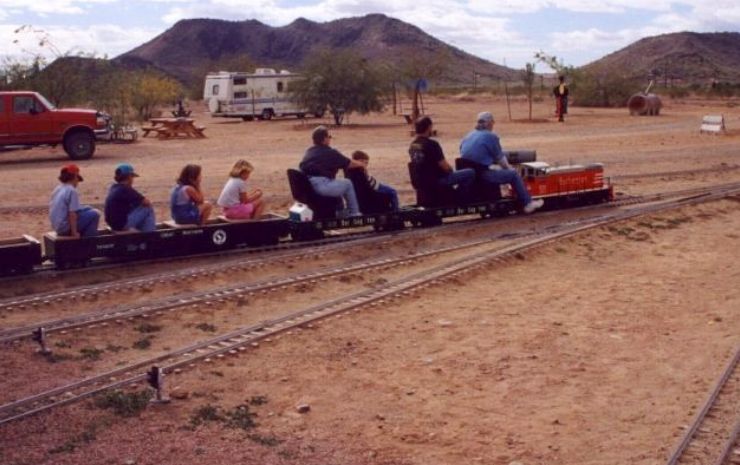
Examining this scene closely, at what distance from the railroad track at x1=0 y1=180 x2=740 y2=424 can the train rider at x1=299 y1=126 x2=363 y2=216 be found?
205 centimetres

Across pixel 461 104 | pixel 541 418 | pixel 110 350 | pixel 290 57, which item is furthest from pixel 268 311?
pixel 290 57

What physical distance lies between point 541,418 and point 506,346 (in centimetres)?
180

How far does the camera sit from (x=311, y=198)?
13414 mm

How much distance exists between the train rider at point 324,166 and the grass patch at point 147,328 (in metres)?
4.43

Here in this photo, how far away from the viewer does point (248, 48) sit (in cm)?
13850

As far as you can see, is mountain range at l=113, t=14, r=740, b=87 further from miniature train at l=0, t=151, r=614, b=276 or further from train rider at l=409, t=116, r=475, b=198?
train rider at l=409, t=116, r=475, b=198

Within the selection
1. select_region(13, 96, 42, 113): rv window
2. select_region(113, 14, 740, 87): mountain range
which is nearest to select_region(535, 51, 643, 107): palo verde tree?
select_region(13, 96, 42, 113): rv window

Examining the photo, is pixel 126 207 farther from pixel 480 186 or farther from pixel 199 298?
pixel 480 186

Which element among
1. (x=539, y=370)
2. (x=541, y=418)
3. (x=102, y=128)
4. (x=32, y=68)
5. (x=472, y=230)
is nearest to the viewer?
(x=541, y=418)

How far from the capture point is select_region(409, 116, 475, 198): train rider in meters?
14.3

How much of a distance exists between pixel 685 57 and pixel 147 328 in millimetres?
111125

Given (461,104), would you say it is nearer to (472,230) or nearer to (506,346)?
(472,230)

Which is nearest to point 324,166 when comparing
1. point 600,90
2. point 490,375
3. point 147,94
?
point 490,375

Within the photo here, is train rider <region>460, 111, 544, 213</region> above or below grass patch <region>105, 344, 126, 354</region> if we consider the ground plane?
above
